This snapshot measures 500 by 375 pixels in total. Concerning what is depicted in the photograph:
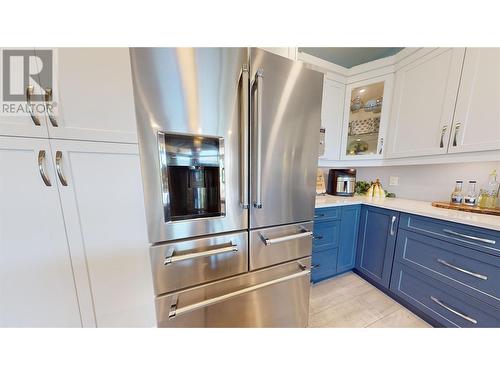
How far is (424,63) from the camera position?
1385mm

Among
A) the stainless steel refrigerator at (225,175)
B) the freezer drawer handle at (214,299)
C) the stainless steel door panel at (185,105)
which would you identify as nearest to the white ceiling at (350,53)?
the stainless steel refrigerator at (225,175)

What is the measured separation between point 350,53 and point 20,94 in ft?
7.74

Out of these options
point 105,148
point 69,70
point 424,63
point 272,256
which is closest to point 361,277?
point 272,256

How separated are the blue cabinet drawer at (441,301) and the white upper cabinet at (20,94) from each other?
2386 millimetres

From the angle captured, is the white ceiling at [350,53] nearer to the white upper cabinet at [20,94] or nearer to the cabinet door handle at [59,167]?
the white upper cabinet at [20,94]

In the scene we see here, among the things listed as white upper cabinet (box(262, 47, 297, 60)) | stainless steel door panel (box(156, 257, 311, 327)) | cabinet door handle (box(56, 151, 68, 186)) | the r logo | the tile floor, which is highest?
white upper cabinet (box(262, 47, 297, 60))

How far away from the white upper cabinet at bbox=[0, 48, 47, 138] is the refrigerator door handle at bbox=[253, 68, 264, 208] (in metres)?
0.85

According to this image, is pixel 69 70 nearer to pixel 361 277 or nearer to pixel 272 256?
pixel 272 256

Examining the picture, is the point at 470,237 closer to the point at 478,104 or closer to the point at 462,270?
the point at 462,270

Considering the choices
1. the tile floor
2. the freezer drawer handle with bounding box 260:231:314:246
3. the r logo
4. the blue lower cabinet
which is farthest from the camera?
the blue lower cabinet

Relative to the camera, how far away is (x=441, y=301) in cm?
113

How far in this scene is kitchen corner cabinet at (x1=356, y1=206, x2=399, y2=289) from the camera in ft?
4.66

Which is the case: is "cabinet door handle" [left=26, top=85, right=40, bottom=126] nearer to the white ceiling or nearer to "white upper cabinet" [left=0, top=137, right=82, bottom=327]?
"white upper cabinet" [left=0, top=137, right=82, bottom=327]

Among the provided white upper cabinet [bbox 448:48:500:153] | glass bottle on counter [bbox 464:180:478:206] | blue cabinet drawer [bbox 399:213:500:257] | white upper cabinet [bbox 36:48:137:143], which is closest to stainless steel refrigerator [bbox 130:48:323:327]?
white upper cabinet [bbox 36:48:137:143]
